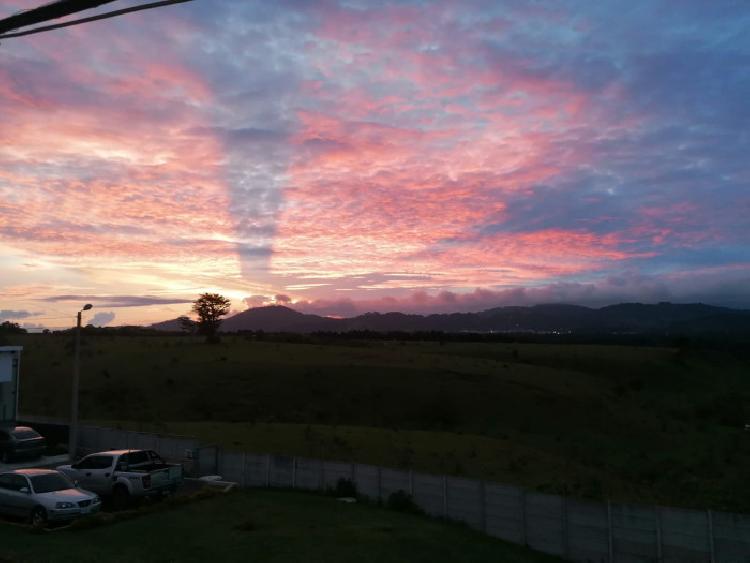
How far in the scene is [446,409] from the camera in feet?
200

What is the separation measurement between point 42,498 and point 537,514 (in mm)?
16910

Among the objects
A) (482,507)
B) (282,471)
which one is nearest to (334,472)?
(282,471)

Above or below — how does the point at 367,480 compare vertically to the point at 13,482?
below

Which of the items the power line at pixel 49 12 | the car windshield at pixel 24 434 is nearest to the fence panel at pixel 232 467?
the car windshield at pixel 24 434

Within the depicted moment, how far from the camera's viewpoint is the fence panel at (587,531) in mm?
21141

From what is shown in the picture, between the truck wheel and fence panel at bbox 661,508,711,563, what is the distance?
759 inches

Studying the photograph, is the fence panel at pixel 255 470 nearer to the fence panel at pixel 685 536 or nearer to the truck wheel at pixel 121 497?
the truck wheel at pixel 121 497

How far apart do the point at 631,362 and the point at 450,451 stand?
6833cm

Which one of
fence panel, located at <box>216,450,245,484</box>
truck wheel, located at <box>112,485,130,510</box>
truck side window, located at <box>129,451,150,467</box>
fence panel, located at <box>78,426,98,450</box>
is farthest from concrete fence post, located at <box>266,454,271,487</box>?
fence panel, located at <box>78,426,98,450</box>

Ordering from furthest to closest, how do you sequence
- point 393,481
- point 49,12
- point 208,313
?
point 208,313 → point 393,481 → point 49,12

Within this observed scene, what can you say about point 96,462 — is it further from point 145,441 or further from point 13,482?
point 145,441

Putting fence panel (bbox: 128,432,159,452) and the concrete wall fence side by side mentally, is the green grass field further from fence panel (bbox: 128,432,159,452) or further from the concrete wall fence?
the concrete wall fence

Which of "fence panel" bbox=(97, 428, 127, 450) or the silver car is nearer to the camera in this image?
the silver car

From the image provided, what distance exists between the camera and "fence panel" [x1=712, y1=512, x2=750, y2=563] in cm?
1872
